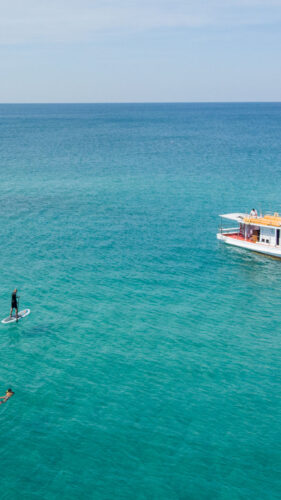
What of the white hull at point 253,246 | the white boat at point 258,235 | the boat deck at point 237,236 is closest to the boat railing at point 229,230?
the white boat at point 258,235

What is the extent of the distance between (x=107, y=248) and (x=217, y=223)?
19.2 metres

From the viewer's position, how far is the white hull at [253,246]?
58450 mm

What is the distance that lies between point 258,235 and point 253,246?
2.36m

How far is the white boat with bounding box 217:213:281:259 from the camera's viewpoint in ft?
195

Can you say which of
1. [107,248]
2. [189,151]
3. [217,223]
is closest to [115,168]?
[189,151]

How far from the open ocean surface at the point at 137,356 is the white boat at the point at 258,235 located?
1372 millimetres

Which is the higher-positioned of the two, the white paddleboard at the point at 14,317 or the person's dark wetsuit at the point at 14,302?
the person's dark wetsuit at the point at 14,302

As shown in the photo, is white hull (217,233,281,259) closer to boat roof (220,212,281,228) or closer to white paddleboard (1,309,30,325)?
boat roof (220,212,281,228)

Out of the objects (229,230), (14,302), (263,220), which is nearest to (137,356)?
(14,302)

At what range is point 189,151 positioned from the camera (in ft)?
489

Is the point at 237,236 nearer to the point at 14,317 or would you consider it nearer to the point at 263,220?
the point at 263,220

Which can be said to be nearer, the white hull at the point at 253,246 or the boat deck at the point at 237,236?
the white hull at the point at 253,246

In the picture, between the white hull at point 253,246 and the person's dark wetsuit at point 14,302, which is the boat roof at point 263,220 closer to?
the white hull at point 253,246

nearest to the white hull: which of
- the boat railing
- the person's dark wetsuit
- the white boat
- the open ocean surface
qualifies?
the white boat
